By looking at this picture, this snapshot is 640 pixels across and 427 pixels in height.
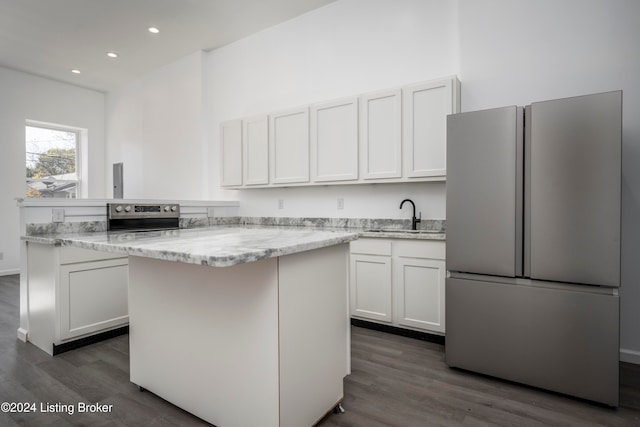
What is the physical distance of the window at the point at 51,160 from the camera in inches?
228

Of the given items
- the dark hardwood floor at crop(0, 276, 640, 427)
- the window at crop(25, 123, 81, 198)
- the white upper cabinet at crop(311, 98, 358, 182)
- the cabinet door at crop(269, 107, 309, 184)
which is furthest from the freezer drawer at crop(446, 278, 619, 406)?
the window at crop(25, 123, 81, 198)

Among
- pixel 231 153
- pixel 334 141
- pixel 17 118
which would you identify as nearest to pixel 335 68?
pixel 334 141

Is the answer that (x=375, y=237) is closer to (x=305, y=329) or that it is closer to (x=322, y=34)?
(x=305, y=329)

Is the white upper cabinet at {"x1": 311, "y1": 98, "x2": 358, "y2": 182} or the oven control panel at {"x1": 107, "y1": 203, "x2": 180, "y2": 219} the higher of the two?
the white upper cabinet at {"x1": 311, "y1": 98, "x2": 358, "y2": 182}

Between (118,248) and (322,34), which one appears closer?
(118,248)

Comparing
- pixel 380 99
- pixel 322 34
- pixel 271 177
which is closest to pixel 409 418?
pixel 380 99

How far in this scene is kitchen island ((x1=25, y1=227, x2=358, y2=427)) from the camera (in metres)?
1.41

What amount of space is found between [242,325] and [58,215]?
2342mm

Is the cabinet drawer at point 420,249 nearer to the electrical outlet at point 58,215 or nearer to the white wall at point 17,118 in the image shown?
the electrical outlet at point 58,215

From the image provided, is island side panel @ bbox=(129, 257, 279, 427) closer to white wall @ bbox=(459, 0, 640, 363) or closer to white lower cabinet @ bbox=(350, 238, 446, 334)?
white lower cabinet @ bbox=(350, 238, 446, 334)

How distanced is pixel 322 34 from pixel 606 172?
321cm

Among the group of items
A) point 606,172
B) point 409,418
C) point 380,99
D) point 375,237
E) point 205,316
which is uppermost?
point 380,99

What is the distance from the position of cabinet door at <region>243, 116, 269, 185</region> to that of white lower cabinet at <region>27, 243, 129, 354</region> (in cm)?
173

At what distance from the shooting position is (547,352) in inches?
78.8
